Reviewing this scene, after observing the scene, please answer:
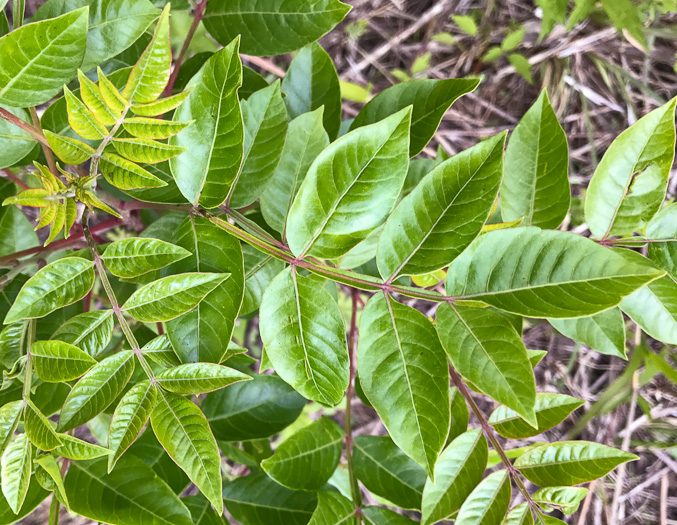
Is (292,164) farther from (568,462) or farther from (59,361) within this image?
(568,462)

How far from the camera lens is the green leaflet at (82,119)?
0.51 metres

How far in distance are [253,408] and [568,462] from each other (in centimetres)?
54

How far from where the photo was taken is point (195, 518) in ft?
2.81

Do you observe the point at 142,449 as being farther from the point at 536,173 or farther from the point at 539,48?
the point at 539,48

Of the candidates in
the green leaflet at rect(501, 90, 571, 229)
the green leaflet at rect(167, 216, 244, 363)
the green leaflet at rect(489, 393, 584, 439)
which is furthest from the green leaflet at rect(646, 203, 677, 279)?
the green leaflet at rect(167, 216, 244, 363)

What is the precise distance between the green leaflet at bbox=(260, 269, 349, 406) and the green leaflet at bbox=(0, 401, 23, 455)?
0.98 feet

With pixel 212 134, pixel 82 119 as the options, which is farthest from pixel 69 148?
pixel 212 134

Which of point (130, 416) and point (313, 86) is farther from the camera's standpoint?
point (313, 86)

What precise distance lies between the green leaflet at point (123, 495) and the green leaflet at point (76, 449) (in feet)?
0.44

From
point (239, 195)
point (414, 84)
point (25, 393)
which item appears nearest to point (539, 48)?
point (414, 84)

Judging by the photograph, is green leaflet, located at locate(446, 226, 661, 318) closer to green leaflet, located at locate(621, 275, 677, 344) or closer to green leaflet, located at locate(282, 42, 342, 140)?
green leaflet, located at locate(621, 275, 677, 344)

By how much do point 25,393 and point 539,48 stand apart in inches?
83.5

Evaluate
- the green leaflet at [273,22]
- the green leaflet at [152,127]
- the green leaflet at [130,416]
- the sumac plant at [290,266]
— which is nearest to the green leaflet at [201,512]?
the sumac plant at [290,266]

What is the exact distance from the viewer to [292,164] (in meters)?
0.76
